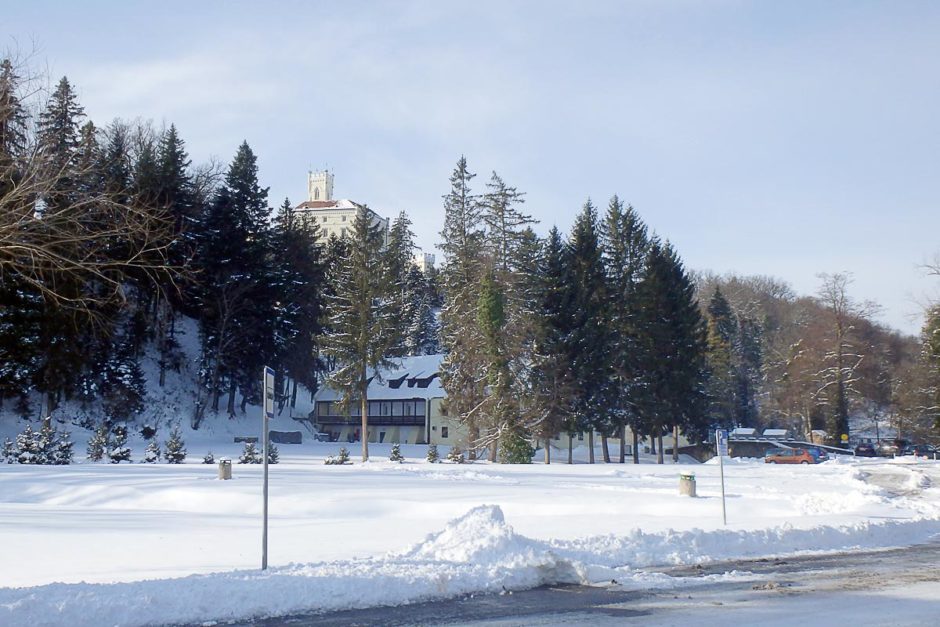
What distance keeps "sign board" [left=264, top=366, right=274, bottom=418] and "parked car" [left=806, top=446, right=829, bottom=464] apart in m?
49.8

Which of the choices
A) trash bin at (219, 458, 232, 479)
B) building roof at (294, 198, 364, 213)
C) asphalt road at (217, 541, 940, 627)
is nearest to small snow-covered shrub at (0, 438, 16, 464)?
trash bin at (219, 458, 232, 479)

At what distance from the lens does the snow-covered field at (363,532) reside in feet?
32.3

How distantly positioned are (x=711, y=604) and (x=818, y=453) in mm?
50861

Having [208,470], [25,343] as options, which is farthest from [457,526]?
[25,343]

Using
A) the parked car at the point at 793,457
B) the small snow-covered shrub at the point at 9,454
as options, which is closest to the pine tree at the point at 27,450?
the small snow-covered shrub at the point at 9,454

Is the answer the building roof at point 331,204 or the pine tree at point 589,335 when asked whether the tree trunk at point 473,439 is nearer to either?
the pine tree at point 589,335

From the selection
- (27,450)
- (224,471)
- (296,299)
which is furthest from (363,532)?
(296,299)

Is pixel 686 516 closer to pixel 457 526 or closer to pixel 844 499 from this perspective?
pixel 844 499

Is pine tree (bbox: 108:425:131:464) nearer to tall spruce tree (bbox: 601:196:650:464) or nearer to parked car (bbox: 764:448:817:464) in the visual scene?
tall spruce tree (bbox: 601:196:650:464)

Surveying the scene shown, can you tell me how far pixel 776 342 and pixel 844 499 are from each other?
262ft

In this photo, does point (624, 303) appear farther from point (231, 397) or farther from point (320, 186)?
point (320, 186)

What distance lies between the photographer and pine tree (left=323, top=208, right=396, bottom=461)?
55469 mm

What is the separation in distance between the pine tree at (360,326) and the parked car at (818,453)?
2847cm

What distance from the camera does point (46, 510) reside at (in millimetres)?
20938
